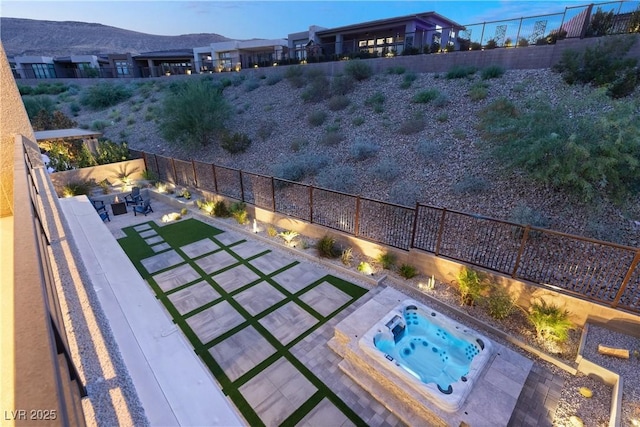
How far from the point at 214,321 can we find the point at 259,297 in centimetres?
103

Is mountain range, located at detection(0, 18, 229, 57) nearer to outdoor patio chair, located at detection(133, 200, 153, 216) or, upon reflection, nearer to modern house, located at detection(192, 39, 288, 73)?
modern house, located at detection(192, 39, 288, 73)

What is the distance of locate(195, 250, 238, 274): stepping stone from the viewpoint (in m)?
7.35

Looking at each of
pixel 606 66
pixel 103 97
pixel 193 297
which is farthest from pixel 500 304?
pixel 103 97

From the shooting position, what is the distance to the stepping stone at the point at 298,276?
6703mm

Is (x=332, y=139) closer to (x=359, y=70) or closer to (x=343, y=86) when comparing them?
(x=343, y=86)

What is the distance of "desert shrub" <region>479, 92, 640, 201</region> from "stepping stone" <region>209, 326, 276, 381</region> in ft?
27.8

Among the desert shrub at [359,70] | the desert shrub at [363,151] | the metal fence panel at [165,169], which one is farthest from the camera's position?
the desert shrub at [359,70]

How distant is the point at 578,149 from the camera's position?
7328mm

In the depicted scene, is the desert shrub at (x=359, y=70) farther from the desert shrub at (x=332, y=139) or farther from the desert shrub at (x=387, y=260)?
the desert shrub at (x=387, y=260)

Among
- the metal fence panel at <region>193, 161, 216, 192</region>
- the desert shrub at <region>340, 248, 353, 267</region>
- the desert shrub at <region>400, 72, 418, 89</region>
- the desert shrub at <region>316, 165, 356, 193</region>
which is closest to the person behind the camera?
the desert shrub at <region>340, 248, 353, 267</region>

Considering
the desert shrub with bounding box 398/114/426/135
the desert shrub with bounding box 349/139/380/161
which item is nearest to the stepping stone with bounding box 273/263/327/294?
the desert shrub with bounding box 349/139/380/161

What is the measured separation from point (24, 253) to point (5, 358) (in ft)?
2.47

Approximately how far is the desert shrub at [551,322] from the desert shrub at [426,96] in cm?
1233

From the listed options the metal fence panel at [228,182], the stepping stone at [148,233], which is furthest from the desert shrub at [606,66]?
the stepping stone at [148,233]
